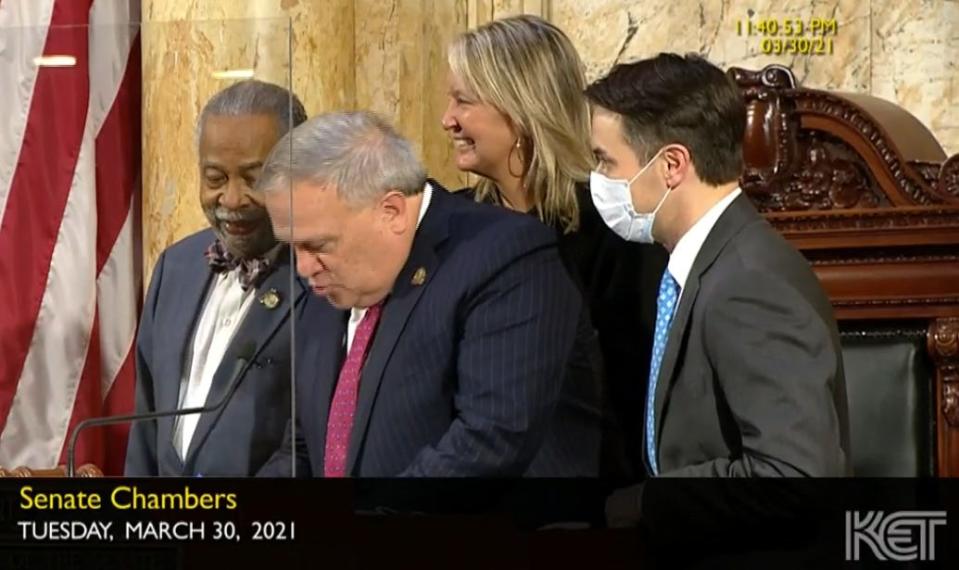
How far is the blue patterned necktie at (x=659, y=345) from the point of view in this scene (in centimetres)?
388

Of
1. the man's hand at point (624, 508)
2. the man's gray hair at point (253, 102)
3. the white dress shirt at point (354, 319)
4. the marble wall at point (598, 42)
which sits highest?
the marble wall at point (598, 42)

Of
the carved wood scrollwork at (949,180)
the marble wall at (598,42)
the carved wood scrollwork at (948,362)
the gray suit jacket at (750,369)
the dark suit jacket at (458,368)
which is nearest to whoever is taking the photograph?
the gray suit jacket at (750,369)

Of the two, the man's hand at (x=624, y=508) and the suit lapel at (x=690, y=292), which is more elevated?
the suit lapel at (x=690, y=292)

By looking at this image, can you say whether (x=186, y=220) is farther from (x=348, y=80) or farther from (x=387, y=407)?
(x=348, y=80)

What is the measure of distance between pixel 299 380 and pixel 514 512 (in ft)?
1.75

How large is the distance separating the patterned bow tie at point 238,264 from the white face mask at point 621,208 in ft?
2.46

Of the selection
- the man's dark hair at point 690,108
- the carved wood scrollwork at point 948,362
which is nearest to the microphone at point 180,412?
the man's dark hair at point 690,108

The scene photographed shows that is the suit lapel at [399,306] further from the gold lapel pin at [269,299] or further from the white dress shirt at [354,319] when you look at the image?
the gold lapel pin at [269,299]

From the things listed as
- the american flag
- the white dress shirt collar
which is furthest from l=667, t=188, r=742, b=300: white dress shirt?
the american flag

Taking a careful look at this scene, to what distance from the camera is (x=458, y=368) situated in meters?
3.96

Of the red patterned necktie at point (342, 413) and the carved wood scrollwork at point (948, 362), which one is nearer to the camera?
the red patterned necktie at point (342, 413)

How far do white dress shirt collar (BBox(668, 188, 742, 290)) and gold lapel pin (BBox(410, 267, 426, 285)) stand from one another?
523 mm
